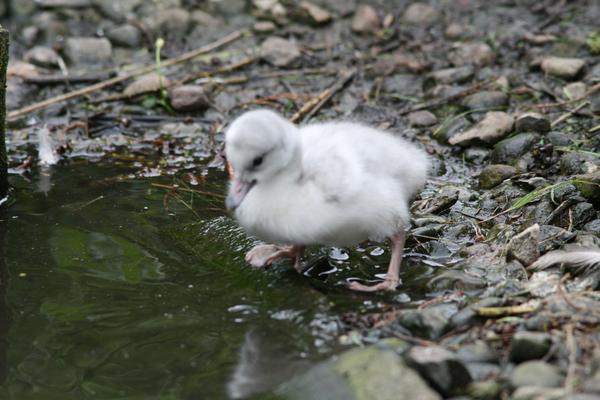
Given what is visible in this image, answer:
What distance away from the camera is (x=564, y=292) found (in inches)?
151

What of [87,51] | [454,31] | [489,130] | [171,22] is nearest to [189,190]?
[489,130]

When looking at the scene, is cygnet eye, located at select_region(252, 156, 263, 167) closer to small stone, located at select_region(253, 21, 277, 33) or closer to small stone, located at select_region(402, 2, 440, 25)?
small stone, located at select_region(253, 21, 277, 33)

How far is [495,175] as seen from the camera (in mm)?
5703

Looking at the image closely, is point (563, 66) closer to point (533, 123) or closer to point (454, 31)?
point (533, 123)

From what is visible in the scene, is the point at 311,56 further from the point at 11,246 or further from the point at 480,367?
A: the point at 480,367

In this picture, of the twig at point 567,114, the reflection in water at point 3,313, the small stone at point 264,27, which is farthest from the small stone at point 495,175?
the small stone at point 264,27

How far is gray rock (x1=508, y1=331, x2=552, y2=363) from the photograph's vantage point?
10.9 ft

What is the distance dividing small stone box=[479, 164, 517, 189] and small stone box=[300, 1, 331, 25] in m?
3.62

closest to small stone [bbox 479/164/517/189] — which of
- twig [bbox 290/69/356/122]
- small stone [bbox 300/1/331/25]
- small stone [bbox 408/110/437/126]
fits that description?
small stone [bbox 408/110/437/126]

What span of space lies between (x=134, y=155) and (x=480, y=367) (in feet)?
13.7

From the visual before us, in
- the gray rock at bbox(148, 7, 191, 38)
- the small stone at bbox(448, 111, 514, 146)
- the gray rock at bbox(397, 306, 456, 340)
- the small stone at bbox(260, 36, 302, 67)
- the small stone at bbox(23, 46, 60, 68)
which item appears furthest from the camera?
the gray rock at bbox(148, 7, 191, 38)

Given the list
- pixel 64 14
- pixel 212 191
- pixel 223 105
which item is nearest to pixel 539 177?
pixel 212 191

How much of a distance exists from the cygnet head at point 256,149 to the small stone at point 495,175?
83.1 inches

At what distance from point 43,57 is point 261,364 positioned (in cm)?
579
